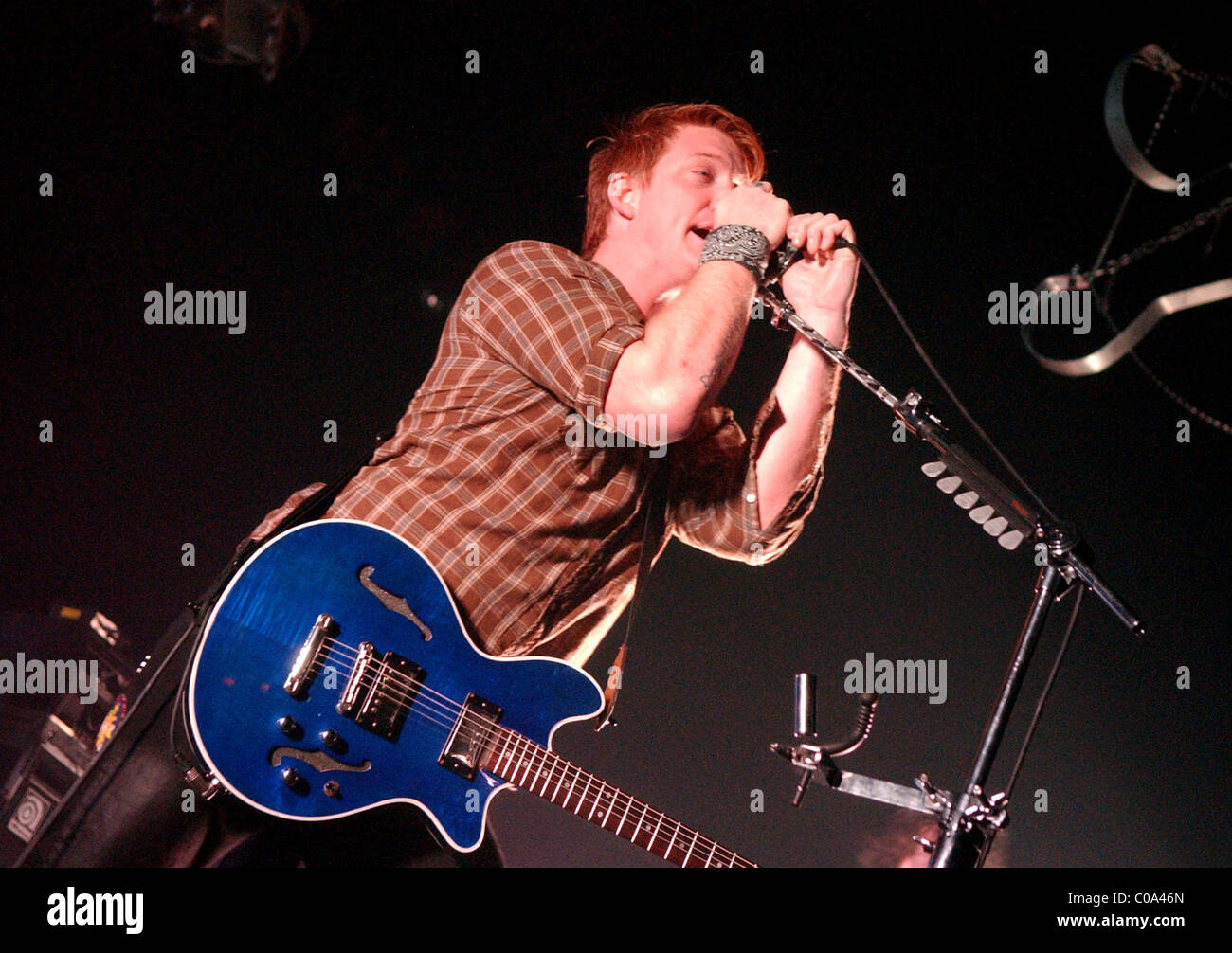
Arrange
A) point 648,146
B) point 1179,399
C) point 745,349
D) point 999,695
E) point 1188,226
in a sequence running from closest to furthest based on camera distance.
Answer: point 999,695
point 648,146
point 1188,226
point 745,349
point 1179,399

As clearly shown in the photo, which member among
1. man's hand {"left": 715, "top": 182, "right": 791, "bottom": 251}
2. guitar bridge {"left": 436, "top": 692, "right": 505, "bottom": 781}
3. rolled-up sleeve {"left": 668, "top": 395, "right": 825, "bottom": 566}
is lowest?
guitar bridge {"left": 436, "top": 692, "right": 505, "bottom": 781}

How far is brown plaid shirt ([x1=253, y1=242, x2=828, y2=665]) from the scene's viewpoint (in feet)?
6.06

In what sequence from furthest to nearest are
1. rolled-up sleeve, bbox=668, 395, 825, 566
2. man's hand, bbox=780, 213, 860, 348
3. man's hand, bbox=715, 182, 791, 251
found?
rolled-up sleeve, bbox=668, 395, 825, 566 < man's hand, bbox=780, 213, 860, 348 < man's hand, bbox=715, 182, 791, 251

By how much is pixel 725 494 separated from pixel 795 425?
22 centimetres

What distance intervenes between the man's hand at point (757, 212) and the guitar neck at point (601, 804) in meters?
1.01

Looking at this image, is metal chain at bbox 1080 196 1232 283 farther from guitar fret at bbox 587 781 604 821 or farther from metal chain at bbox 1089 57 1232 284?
guitar fret at bbox 587 781 604 821

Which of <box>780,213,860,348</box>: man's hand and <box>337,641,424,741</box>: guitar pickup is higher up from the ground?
<box>780,213,860,348</box>: man's hand

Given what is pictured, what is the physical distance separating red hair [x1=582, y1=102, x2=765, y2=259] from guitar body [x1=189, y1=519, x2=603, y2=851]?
1.09 metres

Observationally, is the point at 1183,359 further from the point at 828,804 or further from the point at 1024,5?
the point at 828,804

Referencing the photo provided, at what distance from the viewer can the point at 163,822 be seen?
159 cm

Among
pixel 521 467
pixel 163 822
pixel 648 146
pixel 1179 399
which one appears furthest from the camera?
pixel 1179 399

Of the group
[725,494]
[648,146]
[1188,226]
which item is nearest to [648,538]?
[725,494]

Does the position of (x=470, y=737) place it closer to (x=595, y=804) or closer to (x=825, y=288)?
(x=595, y=804)

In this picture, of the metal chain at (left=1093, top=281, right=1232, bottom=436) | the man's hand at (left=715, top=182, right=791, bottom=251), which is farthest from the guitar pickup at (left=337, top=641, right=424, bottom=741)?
the metal chain at (left=1093, top=281, right=1232, bottom=436)
